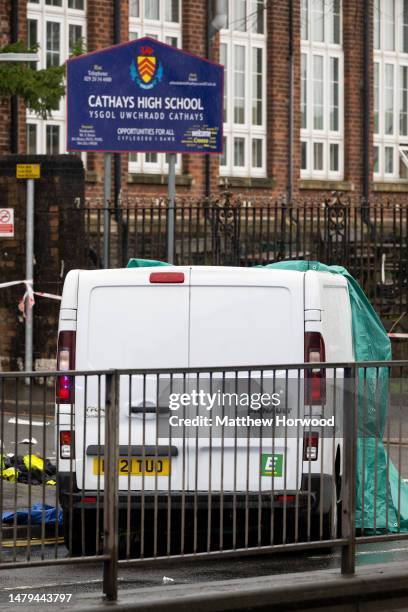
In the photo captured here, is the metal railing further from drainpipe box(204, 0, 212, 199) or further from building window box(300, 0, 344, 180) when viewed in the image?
building window box(300, 0, 344, 180)

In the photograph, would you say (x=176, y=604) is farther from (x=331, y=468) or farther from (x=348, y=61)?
(x=348, y=61)

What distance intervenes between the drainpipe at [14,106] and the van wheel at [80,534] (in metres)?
20.2

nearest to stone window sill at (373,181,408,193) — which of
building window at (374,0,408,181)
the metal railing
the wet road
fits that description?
building window at (374,0,408,181)

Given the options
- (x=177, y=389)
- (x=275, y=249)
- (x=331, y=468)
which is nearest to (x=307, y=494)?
(x=331, y=468)

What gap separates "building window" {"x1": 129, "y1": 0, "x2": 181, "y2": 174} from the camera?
2923 centimetres

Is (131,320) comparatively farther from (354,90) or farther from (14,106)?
(354,90)

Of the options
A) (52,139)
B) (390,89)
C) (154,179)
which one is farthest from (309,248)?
(390,89)

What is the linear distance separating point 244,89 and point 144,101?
868cm

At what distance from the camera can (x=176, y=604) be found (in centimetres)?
736

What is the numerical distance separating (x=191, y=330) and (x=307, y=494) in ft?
6.32

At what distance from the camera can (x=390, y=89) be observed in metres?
33.6

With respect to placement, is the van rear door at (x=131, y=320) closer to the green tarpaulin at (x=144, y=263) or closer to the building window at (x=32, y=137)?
the green tarpaulin at (x=144, y=263)

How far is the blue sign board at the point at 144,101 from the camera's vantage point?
22.4 m

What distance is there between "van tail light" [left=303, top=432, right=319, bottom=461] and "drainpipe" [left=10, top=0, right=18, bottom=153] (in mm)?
19775
